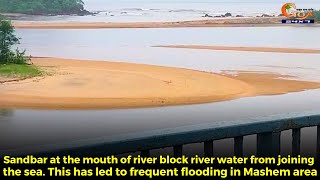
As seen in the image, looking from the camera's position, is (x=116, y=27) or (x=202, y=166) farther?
(x=116, y=27)

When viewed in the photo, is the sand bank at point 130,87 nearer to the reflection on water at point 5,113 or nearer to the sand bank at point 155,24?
the reflection on water at point 5,113

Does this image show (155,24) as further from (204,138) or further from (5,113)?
(204,138)

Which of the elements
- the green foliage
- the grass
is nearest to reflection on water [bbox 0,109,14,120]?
the grass

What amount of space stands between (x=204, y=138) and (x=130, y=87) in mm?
17385

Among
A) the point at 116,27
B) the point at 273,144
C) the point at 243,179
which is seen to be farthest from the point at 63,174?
the point at 116,27

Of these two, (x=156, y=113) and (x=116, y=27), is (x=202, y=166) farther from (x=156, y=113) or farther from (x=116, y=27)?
(x=116, y=27)

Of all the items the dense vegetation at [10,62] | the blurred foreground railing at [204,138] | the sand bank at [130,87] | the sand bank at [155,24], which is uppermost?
the blurred foreground railing at [204,138]

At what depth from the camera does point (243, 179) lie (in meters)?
3.08

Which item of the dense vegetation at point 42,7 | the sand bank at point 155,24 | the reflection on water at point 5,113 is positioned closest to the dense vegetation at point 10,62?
the reflection on water at point 5,113

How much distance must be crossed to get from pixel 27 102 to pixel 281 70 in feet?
47.6

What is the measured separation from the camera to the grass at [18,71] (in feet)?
72.3

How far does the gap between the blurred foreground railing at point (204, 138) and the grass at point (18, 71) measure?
1984 cm

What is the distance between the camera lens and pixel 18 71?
22.6m

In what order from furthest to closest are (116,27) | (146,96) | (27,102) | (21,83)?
(116,27) → (21,83) → (146,96) → (27,102)
